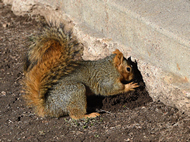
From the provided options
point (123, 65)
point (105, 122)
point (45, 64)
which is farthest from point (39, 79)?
point (123, 65)

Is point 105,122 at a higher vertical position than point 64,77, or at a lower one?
lower

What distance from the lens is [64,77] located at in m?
3.84

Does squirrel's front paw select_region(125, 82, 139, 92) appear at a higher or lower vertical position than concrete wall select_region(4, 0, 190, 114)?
lower

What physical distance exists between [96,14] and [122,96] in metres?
1.21

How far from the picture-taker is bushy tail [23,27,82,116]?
3.71 m

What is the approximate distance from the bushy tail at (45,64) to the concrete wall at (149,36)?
0.68 meters

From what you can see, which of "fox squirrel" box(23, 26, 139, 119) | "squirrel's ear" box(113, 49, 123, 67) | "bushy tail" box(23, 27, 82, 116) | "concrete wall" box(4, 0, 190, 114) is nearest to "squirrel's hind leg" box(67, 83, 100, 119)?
"fox squirrel" box(23, 26, 139, 119)

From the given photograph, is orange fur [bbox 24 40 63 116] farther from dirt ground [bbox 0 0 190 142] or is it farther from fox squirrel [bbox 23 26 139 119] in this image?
dirt ground [bbox 0 0 190 142]

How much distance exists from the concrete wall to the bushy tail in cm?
68

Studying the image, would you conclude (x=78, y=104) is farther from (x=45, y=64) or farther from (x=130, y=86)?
(x=130, y=86)

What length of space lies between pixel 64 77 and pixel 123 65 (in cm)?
75

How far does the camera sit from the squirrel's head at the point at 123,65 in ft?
13.1

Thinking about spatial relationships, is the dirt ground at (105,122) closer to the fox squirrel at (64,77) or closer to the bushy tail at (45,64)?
the fox squirrel at (64,77)

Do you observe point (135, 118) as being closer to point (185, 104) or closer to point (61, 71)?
point (185, 104)
